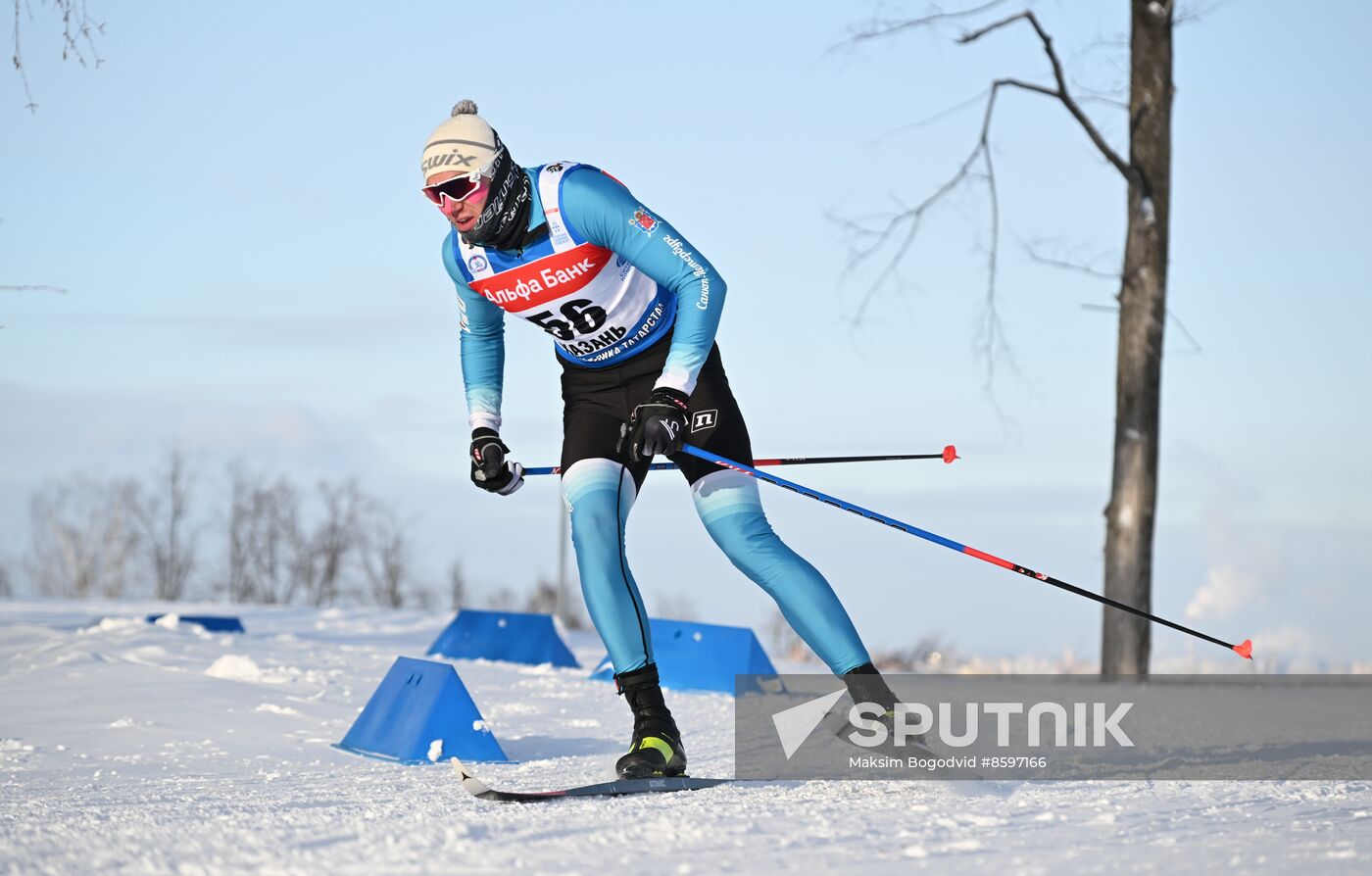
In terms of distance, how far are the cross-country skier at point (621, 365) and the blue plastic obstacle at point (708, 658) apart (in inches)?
127

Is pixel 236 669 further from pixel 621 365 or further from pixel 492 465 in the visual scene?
pixel 621 365

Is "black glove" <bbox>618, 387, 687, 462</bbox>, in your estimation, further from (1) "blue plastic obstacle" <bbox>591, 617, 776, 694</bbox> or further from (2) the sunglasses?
(1) "blue plastic obstacle" <bbox>591, 617, 776, 694</bbox>

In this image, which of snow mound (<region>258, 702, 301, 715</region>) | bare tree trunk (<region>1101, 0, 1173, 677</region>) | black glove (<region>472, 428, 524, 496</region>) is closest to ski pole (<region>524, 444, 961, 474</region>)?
black glove (<region>472, 428, 524, 496</region>)

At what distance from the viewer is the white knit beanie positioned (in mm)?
3680

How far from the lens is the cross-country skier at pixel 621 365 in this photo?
365cm

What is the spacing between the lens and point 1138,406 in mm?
8758

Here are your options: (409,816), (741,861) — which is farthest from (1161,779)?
(409,816)

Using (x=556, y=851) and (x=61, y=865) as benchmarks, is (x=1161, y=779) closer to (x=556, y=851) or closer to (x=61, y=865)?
(x=556, y=851)

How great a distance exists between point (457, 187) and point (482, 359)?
26.5 inches

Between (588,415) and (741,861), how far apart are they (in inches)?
67.0

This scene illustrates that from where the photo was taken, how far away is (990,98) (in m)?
9.79

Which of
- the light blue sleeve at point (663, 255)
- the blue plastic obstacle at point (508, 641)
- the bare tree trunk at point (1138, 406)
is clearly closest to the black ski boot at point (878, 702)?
the light blue sleeve at point (663, 255)

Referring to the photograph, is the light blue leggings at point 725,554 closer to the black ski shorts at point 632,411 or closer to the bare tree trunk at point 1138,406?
the black ski shorts at point 632,411

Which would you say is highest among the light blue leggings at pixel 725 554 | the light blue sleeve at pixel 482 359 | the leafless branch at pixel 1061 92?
the leafless branch at pixel 1061 92
